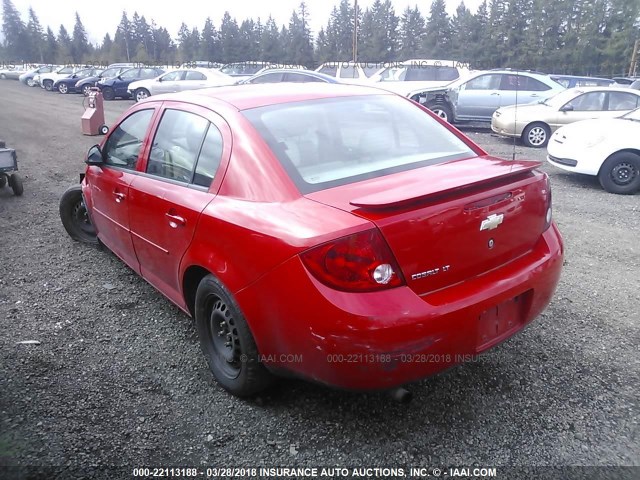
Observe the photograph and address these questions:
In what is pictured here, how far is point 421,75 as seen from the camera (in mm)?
15078

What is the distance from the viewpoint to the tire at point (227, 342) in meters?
2.49

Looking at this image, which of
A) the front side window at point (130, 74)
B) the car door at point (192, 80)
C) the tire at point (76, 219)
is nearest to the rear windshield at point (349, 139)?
the tire at point (76, 219)

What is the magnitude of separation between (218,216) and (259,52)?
62.4 m

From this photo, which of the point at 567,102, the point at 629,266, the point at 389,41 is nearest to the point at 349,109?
the point at 629,266

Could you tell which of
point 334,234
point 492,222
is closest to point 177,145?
point 334,234

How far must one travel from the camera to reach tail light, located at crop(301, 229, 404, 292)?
2051 millimetres

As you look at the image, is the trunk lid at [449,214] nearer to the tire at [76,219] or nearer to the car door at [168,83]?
the tire at [76,219]

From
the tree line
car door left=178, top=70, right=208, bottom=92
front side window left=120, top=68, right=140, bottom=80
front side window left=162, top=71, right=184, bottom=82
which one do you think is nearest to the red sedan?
car door left=178, top=70, right=208, bottom=92

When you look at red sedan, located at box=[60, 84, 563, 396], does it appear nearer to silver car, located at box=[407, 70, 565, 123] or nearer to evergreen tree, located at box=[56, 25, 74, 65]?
silver car, located at box=[407, 70, 565, 123]

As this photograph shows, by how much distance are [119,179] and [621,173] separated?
6.80 m

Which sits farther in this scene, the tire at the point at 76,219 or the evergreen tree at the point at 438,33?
the evergreen tree at the point at 438,33

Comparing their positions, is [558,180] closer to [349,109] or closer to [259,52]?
[349,109]

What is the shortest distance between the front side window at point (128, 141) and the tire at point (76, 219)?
54.9 inches

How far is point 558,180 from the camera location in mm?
8016
